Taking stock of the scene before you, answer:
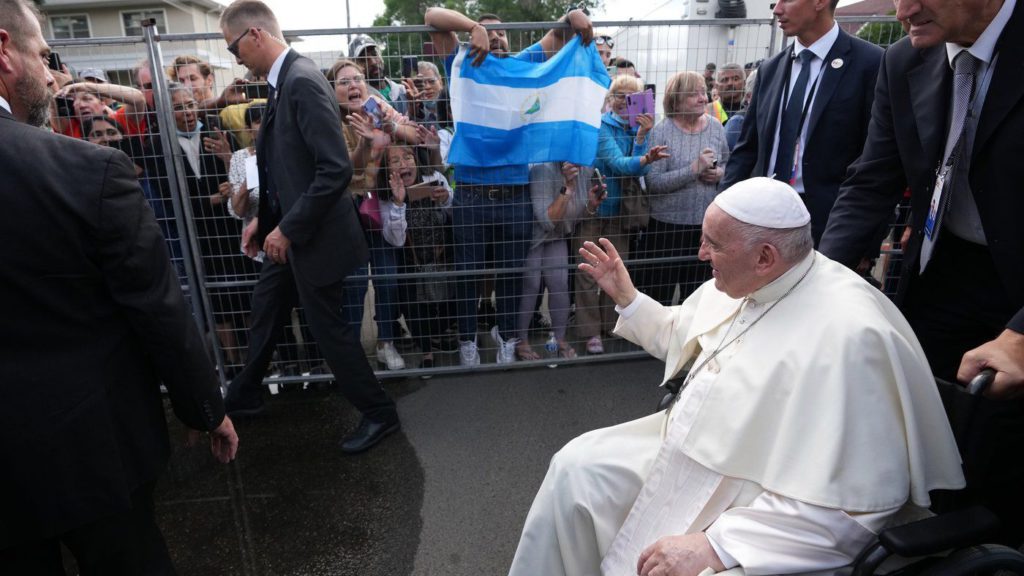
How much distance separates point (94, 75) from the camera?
4.54m

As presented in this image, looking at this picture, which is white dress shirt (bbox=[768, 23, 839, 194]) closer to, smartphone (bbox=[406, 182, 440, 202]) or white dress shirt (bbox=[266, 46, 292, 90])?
smartphone (bbox=[406, 182, 440, 202])

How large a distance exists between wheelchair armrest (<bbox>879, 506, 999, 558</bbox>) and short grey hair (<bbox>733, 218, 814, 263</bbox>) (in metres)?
0.78

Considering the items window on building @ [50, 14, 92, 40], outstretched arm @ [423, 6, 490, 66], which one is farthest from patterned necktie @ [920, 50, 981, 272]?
window on building @ [50, 14, 92, 40]

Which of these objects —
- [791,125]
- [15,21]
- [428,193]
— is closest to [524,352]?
[428,193]

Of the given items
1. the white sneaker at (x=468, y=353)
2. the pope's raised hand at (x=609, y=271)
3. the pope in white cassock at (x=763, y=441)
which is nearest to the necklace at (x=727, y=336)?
the pope in white cassock at (x=763, y=441)

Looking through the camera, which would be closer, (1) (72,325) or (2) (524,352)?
(1) (72,325)

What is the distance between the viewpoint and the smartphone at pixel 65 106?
392 centimetres

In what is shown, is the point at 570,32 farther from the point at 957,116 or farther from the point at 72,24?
the point at 72,24

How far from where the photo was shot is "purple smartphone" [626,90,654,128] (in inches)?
170

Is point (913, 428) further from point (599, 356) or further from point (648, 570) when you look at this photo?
point (599, 356)

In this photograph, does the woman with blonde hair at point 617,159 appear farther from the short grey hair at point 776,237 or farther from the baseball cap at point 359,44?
the short grey hair at point 776,237

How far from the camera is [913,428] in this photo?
1.62 m

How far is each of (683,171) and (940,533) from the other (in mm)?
3239

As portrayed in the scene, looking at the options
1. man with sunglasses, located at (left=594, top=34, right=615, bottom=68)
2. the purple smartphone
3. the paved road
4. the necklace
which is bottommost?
the paved road
